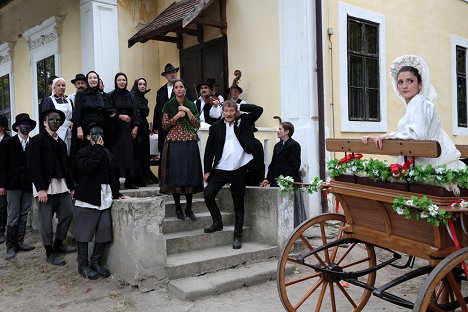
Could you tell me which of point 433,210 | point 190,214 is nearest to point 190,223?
point 190,214

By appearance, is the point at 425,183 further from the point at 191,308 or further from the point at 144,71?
the point at 144,71

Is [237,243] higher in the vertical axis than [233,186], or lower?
lower

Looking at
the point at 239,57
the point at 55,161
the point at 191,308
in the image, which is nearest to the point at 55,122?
the point at 55,161

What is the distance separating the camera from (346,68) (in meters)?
8.11

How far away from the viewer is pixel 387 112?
887 cm

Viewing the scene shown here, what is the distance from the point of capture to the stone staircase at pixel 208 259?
4.83 meters

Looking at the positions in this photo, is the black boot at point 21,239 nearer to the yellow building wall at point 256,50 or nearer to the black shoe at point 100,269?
the black shoe at point 100,269

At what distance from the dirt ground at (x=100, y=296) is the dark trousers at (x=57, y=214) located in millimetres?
390

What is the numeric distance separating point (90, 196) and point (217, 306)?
182cm

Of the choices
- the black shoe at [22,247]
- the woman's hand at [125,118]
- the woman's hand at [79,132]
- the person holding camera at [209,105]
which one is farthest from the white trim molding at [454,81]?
the black shoe at [22,247]

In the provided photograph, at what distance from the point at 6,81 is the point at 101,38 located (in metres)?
6.83

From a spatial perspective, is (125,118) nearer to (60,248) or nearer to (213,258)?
(60,248)

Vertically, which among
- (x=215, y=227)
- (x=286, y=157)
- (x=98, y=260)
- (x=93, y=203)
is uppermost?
(x=286, y=157)

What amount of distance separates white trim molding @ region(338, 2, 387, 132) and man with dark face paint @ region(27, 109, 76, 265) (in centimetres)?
472
